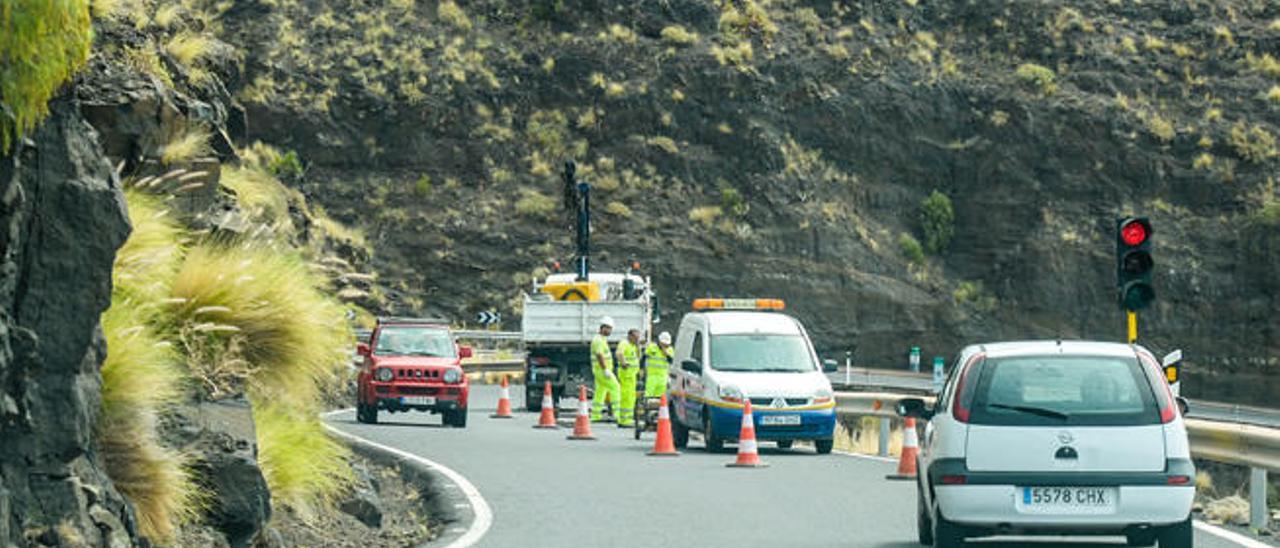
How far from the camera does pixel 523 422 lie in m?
32.6

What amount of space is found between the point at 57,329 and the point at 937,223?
64617mm

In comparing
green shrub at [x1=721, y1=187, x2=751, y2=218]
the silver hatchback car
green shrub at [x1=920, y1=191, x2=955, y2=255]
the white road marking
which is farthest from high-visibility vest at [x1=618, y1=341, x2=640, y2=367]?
green shrub at [x1=920, y1=191, x2=955, y2=255]

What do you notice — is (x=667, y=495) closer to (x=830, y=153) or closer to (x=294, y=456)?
(x=294, y=456)

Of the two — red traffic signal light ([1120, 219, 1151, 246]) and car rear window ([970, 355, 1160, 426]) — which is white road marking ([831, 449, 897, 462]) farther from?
car rear window ([970, 355, 1160, 426])

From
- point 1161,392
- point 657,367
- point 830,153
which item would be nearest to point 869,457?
point 657,367

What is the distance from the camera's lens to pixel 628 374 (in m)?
30.2

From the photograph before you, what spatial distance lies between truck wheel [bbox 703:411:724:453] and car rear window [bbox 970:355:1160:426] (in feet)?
39.2

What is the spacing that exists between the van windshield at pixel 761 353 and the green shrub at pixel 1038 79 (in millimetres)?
51849

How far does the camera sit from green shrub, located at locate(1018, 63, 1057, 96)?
7638cm

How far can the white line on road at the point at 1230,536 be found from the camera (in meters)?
14.0

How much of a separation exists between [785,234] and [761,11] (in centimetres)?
1438

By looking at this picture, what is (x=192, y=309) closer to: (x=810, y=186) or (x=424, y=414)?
(x=424, y=414)

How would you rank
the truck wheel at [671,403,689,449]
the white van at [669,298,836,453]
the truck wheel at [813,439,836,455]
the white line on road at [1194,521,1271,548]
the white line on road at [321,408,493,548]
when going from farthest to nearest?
the truck wheel at [671,403,689,449]
the truck wheel at [813,439,836,455]
the white van at [669,298,836,453]
the white line on road at [321,408,493,548]
the white line on road at [1194,521,1271,548]

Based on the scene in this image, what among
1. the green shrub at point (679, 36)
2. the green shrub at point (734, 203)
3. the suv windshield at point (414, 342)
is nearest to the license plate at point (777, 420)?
the suv windshield at point (414, 342)
